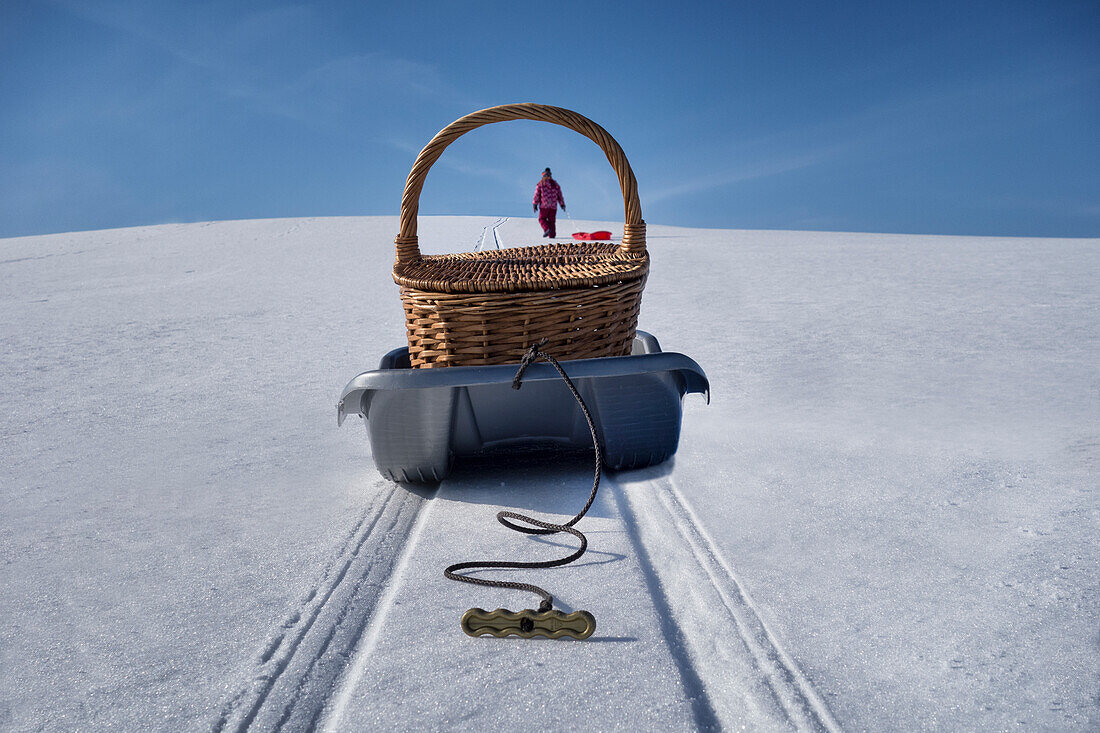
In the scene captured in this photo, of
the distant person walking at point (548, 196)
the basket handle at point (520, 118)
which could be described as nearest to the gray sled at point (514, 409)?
the basket handle at point (520, 118)

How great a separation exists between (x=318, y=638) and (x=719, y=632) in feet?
2.23

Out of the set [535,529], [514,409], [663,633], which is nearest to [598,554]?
[535,529]

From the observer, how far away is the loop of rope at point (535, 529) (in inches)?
50.0

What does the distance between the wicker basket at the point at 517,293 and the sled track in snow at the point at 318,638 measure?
0.47 meters

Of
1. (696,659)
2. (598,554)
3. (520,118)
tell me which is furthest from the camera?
(520,118)

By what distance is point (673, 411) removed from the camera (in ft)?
5.81

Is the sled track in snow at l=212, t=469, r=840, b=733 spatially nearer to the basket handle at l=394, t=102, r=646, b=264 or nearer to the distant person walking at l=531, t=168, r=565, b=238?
the basket handle at l=394, t=102, r=646, b=264

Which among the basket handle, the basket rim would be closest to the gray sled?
the basket rim

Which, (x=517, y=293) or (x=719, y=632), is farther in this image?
(x=517, y=293)

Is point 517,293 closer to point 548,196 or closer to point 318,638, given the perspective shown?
point 318,638

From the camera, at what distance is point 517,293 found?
1.65 meters

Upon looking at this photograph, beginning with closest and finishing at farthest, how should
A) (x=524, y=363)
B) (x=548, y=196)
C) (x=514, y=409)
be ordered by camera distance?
(x=524, y=363), (x=514, y=409), (x=548, y=196)

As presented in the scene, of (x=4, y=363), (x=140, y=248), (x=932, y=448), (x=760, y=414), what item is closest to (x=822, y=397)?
(x=760, y=414)

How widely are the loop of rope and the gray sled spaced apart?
0.10 ft
